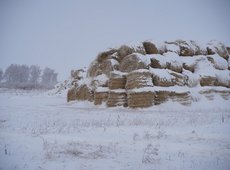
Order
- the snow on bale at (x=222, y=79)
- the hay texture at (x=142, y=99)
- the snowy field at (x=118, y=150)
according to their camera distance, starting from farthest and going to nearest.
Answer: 1. the snow on bale at (x=222, y=79)
2. the hay texture at (x=142, y=99)
3. the snowy field at (x=118, y=150)

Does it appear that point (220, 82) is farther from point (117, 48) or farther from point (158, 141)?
point (158, 141)

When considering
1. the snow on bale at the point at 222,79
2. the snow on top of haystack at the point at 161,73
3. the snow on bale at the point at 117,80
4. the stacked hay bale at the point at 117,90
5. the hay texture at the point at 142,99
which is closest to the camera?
the hay texture at the point at 142,99

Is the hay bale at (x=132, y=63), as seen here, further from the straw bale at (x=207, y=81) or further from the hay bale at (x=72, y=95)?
the hay bale at (x=72, y=95)

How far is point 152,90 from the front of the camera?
23.8 meters

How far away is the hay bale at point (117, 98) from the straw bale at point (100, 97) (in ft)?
4.42

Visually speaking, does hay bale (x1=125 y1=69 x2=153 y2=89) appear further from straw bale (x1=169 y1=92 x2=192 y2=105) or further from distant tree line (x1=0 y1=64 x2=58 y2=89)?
distant tree line (x1=0 y1=64 x2=58 y2=89)

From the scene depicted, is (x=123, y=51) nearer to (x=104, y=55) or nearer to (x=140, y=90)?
(x=104, y=55)

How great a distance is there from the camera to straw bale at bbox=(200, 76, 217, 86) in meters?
27.8

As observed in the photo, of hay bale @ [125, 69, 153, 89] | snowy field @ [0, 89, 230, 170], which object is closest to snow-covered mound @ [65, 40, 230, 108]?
hay bale @ [125, 69, 153, 89]

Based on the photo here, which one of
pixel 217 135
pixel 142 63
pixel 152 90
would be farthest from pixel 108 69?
pixel 217 135

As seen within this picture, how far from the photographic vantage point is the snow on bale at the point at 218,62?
99.3 feet

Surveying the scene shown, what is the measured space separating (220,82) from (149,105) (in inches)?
401

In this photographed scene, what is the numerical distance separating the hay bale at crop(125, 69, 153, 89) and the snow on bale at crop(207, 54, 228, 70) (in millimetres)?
10380

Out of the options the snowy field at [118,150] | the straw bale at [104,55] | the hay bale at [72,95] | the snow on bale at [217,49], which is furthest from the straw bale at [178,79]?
the snowy field at [118,150]
